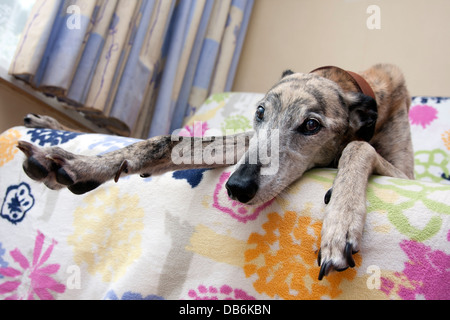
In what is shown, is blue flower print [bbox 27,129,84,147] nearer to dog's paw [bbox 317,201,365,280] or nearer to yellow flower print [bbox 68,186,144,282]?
yellow flower print [bbox 68,186,144,282]

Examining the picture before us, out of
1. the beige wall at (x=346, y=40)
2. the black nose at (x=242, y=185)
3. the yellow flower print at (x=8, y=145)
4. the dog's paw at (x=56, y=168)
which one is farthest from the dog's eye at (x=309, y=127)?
the beige wall at (x=346, y=40)

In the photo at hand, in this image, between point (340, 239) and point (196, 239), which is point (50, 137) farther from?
point (340, 239)

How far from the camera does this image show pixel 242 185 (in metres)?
1.01

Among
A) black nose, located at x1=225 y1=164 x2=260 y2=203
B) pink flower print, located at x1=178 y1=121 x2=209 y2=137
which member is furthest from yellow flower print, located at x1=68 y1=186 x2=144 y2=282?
pink flower print, located at x1=178 y1=121 x2=209 y2=137

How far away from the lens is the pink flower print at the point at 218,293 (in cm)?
95

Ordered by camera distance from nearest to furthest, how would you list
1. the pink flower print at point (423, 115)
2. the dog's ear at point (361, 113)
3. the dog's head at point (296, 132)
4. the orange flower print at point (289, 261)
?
the orange flower print at point (289, 261) < the dog's head at point (296, 132) < the dog's ear at point (361, 113) < the pink flower print at point (423, 115)

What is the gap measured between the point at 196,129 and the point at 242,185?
164 centimetres

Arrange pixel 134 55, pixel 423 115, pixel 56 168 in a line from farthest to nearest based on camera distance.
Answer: pixel 134 55 → pixel 423 115 → pixel 56 168

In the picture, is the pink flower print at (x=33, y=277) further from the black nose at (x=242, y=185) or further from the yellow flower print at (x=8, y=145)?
the black nose at (x=242, y=185)

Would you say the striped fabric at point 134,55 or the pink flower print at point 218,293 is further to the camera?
the striped fabric at point 134,55

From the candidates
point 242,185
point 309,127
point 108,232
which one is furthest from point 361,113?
point 108,232
